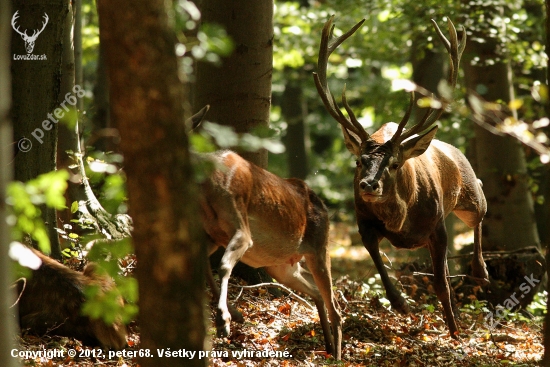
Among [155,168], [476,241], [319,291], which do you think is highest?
[155,168]

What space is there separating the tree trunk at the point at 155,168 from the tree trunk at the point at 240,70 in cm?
487

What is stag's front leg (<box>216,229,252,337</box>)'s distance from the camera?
6.05 m

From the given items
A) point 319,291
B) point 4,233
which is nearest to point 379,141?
point 319,291

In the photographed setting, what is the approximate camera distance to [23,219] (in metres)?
3.71

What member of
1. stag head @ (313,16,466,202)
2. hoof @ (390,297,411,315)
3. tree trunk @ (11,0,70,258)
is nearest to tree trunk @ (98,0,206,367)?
tree trunk @ (11,0,70,258)

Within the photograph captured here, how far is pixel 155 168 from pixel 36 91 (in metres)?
4.20

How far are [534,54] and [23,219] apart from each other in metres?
11.3

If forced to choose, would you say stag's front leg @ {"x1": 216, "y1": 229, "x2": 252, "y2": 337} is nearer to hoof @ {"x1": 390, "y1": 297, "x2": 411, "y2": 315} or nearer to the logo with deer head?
hoof @ {"x1": 390, "y1": 297, "x2": 411, "y2": 315}

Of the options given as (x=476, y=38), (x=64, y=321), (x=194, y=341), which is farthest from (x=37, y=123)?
(x=476, y=38)

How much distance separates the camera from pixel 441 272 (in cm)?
880

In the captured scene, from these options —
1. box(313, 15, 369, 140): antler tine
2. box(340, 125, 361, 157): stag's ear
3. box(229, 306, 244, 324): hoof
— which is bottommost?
box(229, 306, 244, 324): hoof

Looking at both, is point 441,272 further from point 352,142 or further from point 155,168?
point 155,168

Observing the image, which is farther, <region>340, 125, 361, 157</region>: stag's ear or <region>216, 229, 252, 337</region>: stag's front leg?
<region>340, 125, 361, 157</region>: stag's ear

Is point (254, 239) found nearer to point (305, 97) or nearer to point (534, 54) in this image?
point (534, 54)
